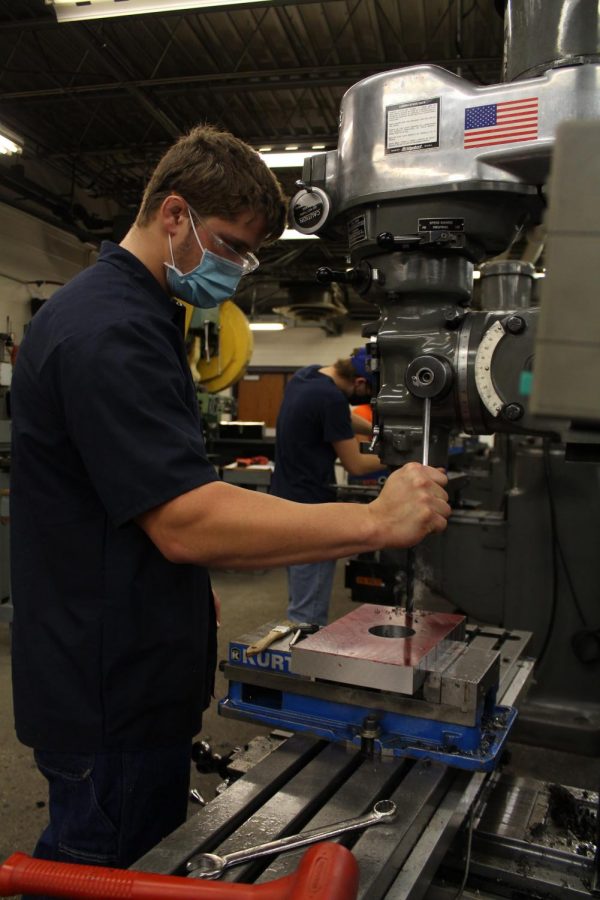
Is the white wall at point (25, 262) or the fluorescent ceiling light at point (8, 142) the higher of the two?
the fluorescent ceiling light at point (8, 142)

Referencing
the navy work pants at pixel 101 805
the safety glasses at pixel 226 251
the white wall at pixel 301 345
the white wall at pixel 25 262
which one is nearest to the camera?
the navy work pants at pixel 101 805

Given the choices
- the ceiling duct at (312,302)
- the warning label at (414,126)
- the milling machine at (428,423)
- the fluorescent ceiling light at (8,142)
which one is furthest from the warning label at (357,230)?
the ceiling duct at (312,302)

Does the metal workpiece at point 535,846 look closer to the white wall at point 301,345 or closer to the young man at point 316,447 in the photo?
the young man at point 316,447

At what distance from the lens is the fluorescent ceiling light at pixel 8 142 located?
3.63 m

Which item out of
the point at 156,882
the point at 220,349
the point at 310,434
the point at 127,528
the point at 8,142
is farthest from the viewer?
the point at 220,349

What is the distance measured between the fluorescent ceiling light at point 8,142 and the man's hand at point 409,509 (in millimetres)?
3567

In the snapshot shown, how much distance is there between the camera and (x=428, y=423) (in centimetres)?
108

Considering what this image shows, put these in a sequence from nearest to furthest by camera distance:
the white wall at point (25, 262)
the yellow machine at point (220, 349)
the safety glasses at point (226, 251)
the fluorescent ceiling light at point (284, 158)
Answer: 1. the safety glasses at point (226, 251)
2. the fluorescent ceiling light at point (284, 158)
3. the yellow machine at point (220, 349)
4. the white wall at point (25, 262)

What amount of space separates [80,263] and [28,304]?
3.32 ft

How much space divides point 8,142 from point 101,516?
140 inches

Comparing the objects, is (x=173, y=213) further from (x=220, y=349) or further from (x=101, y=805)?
(x=220, y=349)

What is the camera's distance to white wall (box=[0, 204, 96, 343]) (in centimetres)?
504

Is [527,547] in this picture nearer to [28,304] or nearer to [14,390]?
[14,390]

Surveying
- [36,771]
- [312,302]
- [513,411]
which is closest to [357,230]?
[513,411]
